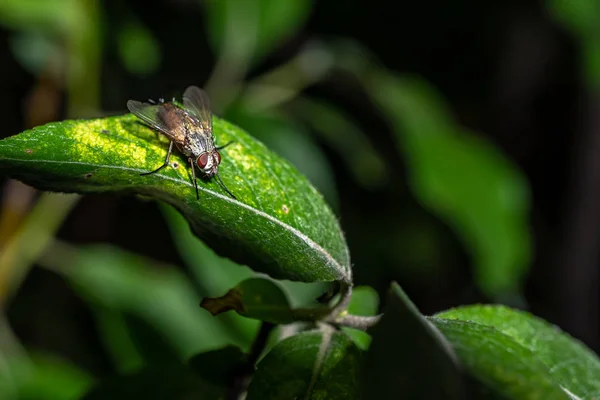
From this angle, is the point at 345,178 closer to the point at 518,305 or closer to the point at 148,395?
the point at 518,305

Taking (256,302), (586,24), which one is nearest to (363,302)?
(256,302)

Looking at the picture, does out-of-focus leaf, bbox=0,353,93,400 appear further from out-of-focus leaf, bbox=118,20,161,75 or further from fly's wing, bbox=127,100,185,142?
out-of-focus leaf, bbox=118,20,161,75

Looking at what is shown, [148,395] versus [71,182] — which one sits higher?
[71,182]

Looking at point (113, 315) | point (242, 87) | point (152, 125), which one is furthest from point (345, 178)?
point (152, 125)

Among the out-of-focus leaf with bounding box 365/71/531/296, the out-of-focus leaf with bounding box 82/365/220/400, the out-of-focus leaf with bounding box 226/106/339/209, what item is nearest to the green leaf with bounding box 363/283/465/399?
the out-of-focus leaf with bounding box 82/365/220/400

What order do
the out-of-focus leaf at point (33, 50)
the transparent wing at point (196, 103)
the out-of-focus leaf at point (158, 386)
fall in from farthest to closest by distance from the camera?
the out-of-focus leaf at point (33, 50)
the transparent wing at point (196, 103)
the out-of-focus leaf at point (158, 386)

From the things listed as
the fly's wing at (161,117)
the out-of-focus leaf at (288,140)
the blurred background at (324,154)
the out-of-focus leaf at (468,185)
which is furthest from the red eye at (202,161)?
the out-of-focus leaf at (468,185)

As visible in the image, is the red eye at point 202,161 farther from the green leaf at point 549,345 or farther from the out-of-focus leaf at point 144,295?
the out-of-focus leaf at point 144,295
